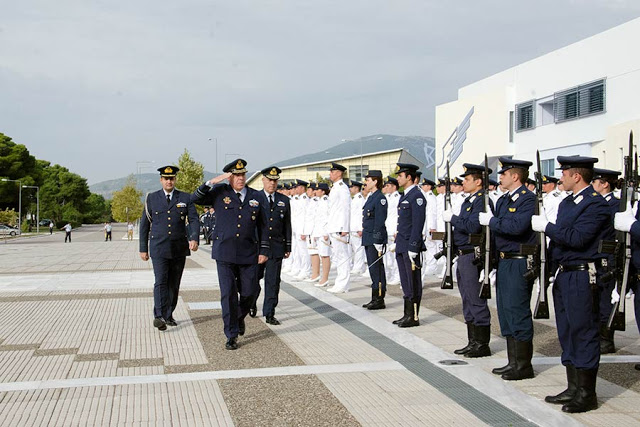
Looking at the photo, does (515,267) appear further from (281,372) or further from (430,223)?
(430,223)

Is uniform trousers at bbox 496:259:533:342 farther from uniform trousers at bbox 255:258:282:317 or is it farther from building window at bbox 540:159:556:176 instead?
building window at bbox 540:159:556:176

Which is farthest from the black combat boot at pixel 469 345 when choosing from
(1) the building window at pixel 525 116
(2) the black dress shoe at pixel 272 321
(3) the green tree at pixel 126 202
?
(3) the green tree at pixel 126 202

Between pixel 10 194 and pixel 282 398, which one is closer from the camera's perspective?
pixel 282 398

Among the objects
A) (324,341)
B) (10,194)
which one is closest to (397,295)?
(324,341)

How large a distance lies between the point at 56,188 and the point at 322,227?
117m

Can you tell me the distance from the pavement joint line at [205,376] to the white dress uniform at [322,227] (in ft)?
23.6

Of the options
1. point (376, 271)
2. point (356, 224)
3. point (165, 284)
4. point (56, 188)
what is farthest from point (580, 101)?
point (56, 188)

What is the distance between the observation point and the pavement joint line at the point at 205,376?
6664 millimetres

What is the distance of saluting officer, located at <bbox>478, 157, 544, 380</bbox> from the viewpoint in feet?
22.4

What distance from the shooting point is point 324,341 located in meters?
8.84

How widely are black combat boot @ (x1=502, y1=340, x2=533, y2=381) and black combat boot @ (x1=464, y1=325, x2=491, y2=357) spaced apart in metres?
1.01

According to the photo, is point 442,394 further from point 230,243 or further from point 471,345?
point 230,243

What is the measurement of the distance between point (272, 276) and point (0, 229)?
71970mm

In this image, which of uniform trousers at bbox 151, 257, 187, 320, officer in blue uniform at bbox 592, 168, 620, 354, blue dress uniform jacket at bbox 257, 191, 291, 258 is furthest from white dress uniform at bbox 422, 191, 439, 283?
uniform trousers at bbox 151, 257, 187, 320
